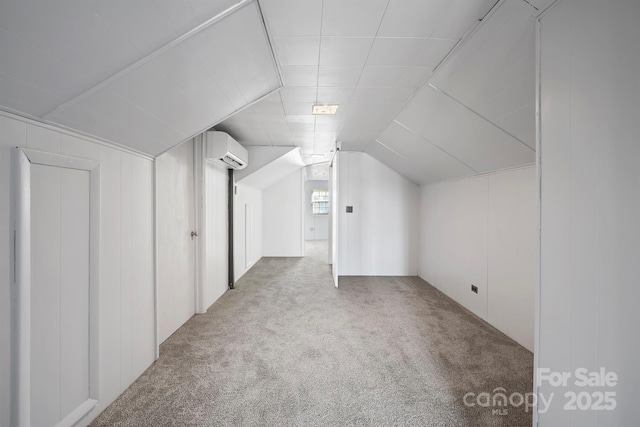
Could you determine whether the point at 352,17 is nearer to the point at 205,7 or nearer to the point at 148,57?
the point at 205,7

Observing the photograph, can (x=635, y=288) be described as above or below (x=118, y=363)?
above

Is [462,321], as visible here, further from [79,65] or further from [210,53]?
[79,65]

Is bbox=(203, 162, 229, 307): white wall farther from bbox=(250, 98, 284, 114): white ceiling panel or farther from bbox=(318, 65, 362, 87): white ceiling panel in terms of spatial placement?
bbox=(318, 65, 362, 87): white ceiling panel

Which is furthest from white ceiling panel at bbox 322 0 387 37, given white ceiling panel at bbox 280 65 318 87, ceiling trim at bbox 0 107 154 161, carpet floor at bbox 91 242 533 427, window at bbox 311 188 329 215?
window at bbox 311 188 329 215

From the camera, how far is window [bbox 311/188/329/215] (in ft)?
39.6

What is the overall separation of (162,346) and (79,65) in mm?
2426

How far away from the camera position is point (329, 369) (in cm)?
229

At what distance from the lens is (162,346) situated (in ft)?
8.77

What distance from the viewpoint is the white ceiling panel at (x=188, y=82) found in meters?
1.47

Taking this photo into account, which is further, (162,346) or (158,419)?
(162,346)

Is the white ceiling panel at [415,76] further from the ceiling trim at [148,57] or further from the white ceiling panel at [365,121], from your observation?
the ceiling trim at [148,57]

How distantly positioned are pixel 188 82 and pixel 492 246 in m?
3.30

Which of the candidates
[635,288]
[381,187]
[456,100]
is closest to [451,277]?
[381,187]

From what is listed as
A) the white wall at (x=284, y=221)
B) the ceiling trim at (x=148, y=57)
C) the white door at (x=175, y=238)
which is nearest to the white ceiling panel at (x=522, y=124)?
the ceiling trim at (x=148, y=57)
